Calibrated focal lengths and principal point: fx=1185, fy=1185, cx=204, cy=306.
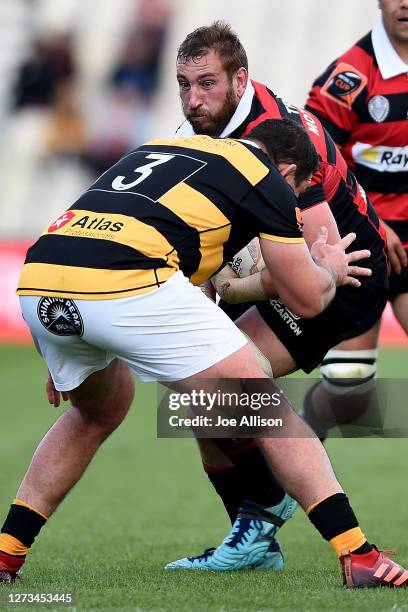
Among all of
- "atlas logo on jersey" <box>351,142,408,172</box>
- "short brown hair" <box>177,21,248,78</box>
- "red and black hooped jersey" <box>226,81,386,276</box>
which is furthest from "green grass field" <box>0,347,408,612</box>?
"short brown hair" <box>177,21,248,78</box>

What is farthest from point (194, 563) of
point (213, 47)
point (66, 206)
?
point (66, 206)

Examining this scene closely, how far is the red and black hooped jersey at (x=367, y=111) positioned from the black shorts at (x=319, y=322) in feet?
3.32

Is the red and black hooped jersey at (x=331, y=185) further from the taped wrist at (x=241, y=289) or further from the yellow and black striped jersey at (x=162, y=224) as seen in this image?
the yellow and black striped jersey at (x=162, y=224)

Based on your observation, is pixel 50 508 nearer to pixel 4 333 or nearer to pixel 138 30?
pixel 4 333

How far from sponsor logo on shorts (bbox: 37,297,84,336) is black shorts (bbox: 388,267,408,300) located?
7.84 feet

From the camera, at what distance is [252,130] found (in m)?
4.47

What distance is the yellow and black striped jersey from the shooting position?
404cm

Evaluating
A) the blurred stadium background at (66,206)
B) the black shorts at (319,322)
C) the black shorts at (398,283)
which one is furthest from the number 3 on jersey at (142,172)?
the black shorts at (398,283)

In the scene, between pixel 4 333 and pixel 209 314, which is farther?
pixel 4 333

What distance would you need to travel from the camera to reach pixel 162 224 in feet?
13.4

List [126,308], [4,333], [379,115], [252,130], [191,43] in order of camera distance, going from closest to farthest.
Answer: [126,308] < [252,130] < [191,43] < [379,115] < [4,333]

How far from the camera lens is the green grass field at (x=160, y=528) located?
4090 mm

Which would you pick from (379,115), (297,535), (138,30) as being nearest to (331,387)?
(297,535)

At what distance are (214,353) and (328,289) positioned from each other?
518 mm
